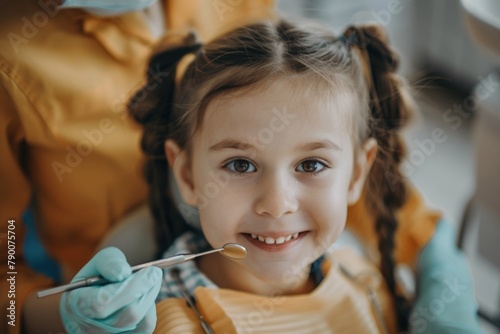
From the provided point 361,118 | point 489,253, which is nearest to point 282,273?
point 361,118

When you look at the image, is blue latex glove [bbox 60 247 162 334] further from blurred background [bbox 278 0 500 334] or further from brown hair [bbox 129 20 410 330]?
blurred background [bbox 278 0 500 334]

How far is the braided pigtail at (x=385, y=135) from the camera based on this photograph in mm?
947

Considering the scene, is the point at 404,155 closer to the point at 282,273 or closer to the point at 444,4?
the point at 282,273

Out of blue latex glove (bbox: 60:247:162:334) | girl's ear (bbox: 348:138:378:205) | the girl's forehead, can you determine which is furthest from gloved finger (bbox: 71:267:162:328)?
girl's ear (bbox: 348:138:378:205)

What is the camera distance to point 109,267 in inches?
29.2

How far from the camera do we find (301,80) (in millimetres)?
831

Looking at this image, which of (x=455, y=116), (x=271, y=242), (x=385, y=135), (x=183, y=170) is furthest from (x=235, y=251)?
(x=455, y=116)

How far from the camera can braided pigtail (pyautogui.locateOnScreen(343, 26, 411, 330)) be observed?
3.11ft

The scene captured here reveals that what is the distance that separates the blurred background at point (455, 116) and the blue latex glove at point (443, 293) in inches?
5.9

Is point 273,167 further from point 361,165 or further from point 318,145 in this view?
point 361,165

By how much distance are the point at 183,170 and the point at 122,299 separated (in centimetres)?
25

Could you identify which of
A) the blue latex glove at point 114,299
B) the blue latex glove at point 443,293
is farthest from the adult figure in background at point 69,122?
the blue latex glove at point 443,293

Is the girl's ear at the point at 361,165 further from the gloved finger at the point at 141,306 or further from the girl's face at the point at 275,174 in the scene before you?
the gloved finger at the point at 141,306

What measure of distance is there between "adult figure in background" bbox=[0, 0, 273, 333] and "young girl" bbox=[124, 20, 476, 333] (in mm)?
83
